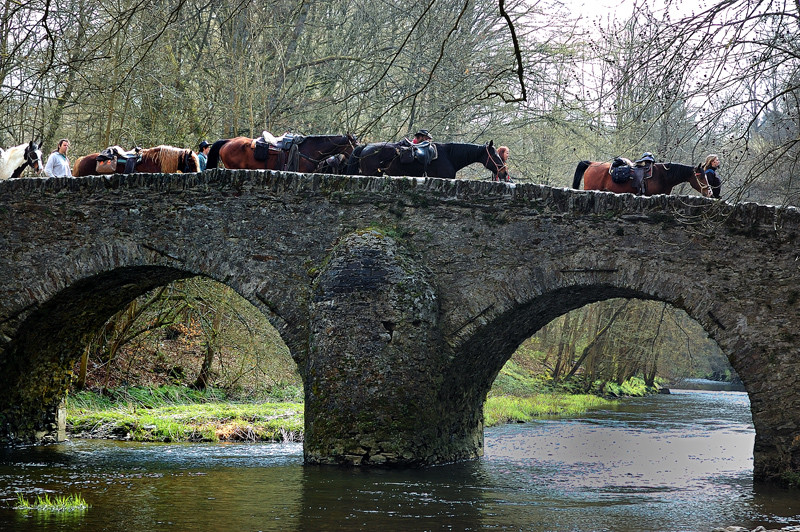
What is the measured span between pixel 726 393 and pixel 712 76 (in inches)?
859

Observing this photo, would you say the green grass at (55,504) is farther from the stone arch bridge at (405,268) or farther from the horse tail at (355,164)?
the horse tail at (355,164)

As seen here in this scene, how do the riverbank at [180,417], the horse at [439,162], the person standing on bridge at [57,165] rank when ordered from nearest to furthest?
1. the horse at [439,162]
2. the person standing on bridge at [57,165]
3. the riverbank at [180,417]

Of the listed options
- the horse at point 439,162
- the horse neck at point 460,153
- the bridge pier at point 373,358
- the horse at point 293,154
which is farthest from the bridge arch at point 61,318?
the horse neck at point 460,153

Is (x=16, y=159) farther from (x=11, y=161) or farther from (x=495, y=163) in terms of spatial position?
(x=495, y=163)

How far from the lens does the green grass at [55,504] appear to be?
7.48 meters

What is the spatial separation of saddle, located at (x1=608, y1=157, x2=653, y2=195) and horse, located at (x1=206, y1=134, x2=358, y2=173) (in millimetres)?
3302

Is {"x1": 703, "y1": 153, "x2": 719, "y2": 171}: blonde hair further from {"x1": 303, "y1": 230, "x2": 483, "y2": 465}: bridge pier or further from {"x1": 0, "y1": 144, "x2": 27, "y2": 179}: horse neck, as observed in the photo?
{"x1": 0, "y1": 144, "x2": 27, "y2": 179}: horse neck

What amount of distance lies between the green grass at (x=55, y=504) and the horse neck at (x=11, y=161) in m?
5.48

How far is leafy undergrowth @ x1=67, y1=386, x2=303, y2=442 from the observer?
1335 cm

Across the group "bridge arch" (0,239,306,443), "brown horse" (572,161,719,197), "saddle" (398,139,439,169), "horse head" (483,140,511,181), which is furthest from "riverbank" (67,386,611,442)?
"brown horse" (572,161,719,197)

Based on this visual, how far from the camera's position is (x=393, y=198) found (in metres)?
10.5

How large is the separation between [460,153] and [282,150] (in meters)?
2.28

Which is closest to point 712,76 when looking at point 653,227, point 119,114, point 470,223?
point 653,227

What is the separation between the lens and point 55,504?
25.4 feet
